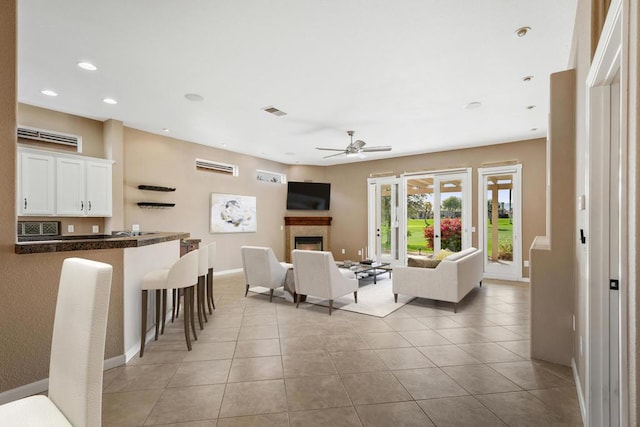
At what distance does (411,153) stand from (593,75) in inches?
245

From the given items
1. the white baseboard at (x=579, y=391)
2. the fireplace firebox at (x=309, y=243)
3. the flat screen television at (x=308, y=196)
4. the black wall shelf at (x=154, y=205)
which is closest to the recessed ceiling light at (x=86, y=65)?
the black wall shelf at (x=154, y=205)

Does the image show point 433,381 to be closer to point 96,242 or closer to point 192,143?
point 96,242

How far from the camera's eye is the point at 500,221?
676 cm

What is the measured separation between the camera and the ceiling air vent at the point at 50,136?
4559 mm

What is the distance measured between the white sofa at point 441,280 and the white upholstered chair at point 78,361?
4.07 meters

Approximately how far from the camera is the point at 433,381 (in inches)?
97.3

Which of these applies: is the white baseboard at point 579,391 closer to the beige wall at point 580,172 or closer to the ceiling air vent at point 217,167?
the beige wall at point 580,172

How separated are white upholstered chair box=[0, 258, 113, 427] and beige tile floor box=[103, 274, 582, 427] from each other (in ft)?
3.22

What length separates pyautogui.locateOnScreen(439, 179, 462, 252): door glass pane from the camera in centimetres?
726

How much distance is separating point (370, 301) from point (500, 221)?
12.8ft

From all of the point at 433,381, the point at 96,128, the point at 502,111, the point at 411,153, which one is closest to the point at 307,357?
the point at 433,381

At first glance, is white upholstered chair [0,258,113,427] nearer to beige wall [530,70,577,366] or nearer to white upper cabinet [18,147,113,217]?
beige wall [530,70,577,366]

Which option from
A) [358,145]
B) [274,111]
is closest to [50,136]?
[274,111]

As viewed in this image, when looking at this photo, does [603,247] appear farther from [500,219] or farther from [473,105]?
[500,219]
